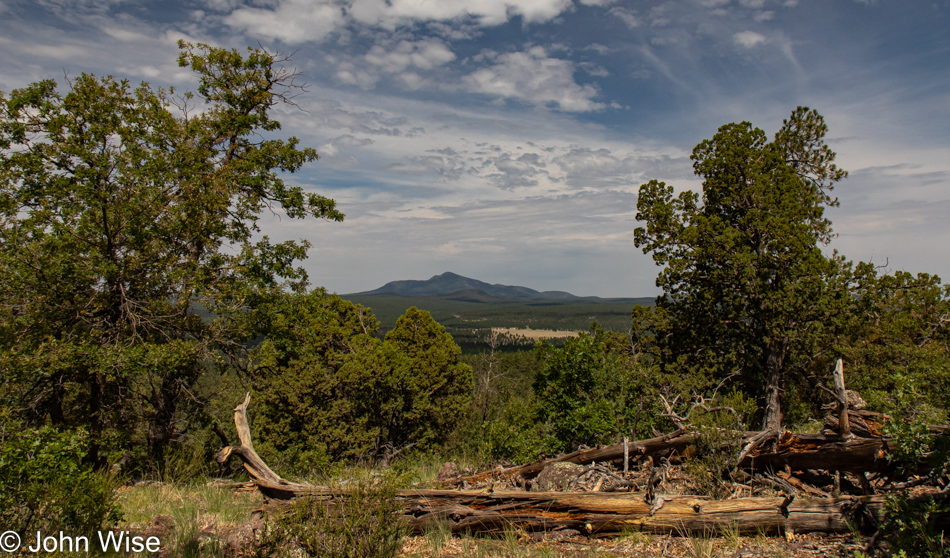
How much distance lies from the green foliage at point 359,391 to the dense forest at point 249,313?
5.94 feet

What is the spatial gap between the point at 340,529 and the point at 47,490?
106 inches

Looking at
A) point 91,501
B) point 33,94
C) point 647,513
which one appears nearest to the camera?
point 91,501

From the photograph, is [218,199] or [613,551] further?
[218,199]

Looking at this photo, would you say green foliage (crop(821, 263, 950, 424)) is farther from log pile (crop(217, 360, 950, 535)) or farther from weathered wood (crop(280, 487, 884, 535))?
weathered wood (crop(280, 487, 884, 535))

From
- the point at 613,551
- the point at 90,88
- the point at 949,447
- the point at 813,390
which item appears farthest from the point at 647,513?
the point at 813,390

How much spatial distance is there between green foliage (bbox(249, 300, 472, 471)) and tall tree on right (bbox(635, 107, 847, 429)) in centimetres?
1355

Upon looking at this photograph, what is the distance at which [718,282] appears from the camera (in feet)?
50.9

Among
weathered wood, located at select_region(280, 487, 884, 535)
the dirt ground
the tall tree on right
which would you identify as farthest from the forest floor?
the tall tree on right

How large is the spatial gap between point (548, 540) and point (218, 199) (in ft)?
30.6

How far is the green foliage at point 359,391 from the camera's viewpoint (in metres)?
22.2

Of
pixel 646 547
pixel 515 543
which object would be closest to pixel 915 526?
pixel 646 547

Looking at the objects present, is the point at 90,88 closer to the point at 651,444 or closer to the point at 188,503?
the point at 188,503

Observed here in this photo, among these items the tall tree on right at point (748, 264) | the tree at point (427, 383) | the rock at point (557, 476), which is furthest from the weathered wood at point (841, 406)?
the tree at point (427, 383)

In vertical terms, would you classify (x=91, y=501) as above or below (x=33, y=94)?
below
